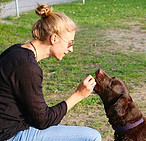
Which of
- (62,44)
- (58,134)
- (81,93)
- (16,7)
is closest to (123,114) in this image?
(81,93)

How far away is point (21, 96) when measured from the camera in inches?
120

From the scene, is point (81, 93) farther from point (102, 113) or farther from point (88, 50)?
point (88, 50)

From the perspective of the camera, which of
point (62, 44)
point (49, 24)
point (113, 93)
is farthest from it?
point (113, 93)

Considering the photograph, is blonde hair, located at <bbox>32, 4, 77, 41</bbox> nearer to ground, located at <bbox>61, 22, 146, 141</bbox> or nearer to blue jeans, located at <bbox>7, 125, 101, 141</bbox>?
blue jeans, located at <bbox>7, 125, 101, 141</bbox>

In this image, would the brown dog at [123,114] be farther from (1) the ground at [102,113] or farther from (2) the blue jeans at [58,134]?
(1) the ground at [102,113]

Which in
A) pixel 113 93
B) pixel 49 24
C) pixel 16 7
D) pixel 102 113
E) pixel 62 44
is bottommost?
pixel 16 7

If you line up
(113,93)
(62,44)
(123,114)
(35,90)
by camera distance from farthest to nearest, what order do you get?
(113,93), (123,114), (62,44), (35,90)

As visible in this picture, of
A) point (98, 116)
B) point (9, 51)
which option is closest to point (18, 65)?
point (9, 51)

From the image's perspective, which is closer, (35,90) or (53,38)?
(35,90)

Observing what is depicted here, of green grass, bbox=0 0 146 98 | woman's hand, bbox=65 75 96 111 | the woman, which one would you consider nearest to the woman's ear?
the woman

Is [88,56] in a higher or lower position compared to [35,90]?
lower

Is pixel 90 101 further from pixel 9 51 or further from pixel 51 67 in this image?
pixel 9 51

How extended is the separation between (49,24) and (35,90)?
609 millimetres

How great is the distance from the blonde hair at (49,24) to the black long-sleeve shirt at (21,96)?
0.20 m
